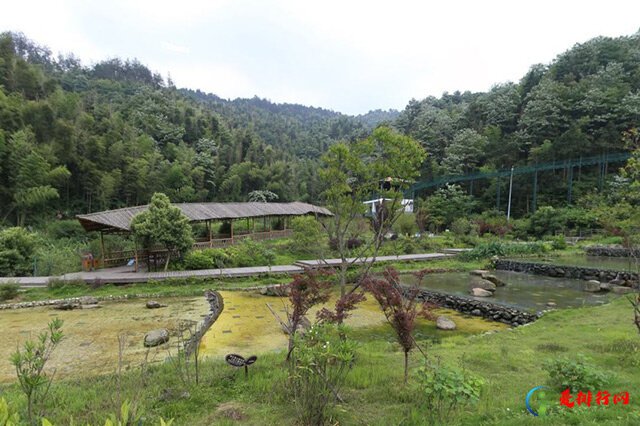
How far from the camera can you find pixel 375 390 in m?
4.13

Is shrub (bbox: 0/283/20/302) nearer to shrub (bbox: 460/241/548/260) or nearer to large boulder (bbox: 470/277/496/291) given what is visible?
large boulder (bbox: 470/277/496/291)

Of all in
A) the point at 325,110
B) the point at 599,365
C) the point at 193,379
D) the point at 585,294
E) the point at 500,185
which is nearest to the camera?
the point at 193,379

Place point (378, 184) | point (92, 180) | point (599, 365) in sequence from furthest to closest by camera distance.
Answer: point (92, 180), point (378, 184), point (599, 365)

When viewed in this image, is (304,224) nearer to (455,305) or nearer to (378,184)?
(455,305)

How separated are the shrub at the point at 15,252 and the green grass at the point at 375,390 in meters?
10.2

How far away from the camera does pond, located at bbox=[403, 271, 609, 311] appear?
1124 cm

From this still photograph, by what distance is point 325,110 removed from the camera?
155625 millimetres

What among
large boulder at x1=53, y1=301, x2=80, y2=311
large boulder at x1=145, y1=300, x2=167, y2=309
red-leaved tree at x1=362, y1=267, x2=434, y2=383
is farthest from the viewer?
large boulder at x1=145, y1=300, x2=167, y2=309

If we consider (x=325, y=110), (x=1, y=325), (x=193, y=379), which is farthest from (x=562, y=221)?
(x=325, y=110)

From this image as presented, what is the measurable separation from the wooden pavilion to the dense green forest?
7700mm

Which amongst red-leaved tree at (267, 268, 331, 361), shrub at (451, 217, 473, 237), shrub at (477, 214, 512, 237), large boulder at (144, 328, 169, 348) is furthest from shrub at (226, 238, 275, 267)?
shrub at (477, 214, 512, 237)

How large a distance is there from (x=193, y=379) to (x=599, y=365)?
557 centimetres

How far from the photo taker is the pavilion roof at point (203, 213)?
1319 cm

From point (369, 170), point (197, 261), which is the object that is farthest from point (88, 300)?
point (369, 170)
